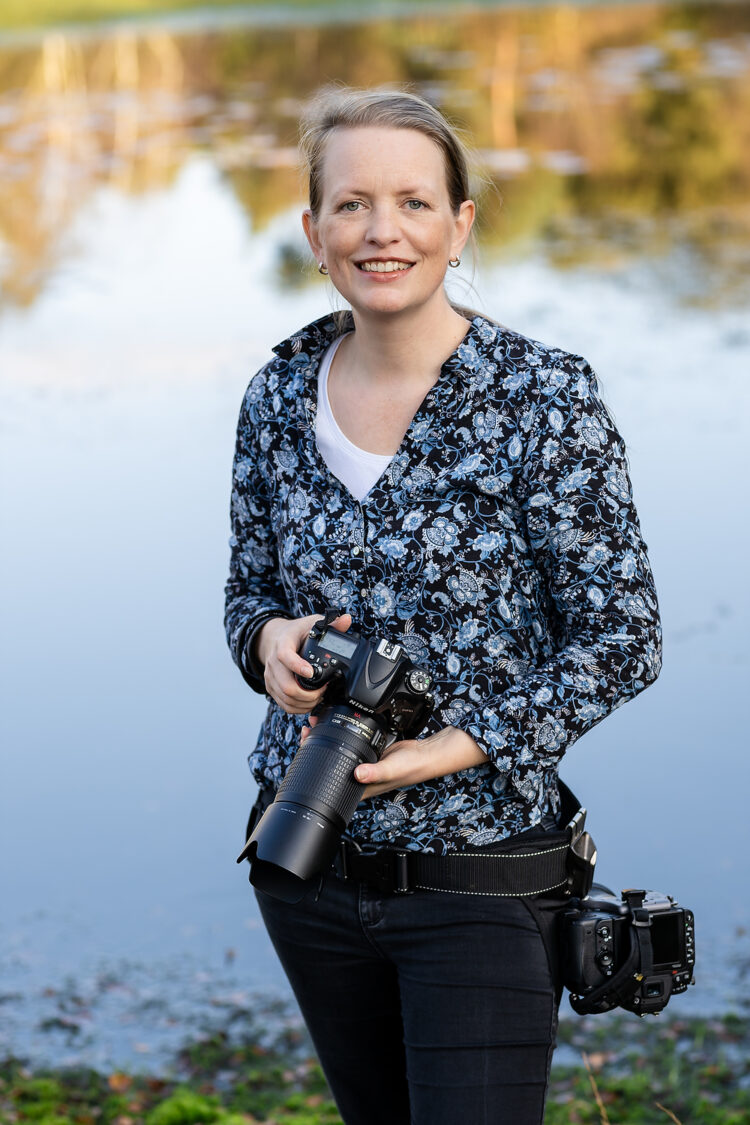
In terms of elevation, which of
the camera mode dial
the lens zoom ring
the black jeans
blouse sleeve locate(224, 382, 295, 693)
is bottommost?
the black jeans

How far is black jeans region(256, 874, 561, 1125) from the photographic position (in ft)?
6.10

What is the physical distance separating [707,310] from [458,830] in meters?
8.48

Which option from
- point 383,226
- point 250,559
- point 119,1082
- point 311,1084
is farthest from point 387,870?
point 119,1082

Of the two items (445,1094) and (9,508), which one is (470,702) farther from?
(9,508)

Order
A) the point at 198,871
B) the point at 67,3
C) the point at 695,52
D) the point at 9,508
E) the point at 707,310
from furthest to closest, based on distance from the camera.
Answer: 1. the point at 67,3
2. the point at 695,52
3. the point at 707,310
4. the point at 9,508
5. the point at 198,871

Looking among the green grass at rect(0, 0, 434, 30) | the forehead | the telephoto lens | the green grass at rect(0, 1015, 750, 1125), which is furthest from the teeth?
the green grass at rect(0, 0, 434, 30)

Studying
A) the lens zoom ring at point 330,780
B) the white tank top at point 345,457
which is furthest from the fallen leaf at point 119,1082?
the white tank top at point 345,457

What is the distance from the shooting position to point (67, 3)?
21484 mm

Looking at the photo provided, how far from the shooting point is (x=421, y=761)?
5.94 feet

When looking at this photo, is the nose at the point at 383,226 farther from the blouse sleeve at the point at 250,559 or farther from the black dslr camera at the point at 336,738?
the black dslr camera at the point at 336,738

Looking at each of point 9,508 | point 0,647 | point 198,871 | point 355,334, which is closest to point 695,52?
point 9,508

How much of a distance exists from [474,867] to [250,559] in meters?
0.59

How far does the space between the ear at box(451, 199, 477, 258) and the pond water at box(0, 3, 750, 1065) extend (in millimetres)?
158

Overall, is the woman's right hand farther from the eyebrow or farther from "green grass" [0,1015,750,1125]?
"green grass" [0,1015,750,1125]
